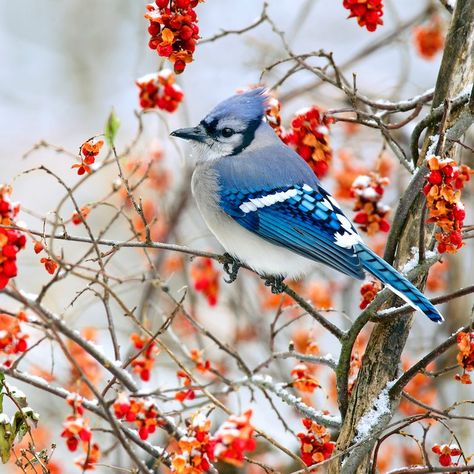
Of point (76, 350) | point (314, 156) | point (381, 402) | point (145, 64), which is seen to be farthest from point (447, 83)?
point (145, 64)

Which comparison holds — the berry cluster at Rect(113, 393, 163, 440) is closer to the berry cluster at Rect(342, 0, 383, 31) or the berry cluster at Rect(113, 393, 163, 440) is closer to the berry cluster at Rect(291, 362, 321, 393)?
the berry cluster at Rect(291, 362, 321, 393)

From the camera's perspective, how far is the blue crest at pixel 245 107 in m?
2.72

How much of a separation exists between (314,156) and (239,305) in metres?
1.73

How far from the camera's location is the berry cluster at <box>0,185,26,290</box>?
Result: 1655 mm

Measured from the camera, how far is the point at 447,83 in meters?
2.21

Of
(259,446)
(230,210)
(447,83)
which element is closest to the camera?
(447,83)

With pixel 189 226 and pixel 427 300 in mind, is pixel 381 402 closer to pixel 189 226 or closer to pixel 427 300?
pixel 427 300

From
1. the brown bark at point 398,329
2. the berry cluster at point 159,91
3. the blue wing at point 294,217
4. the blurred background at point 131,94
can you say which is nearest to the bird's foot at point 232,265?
the blue wing at point 294,217

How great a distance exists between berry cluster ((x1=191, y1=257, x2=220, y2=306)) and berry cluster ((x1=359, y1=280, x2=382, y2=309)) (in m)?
1.19

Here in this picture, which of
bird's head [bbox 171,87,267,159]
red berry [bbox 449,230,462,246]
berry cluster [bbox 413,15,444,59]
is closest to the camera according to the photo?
red berry [bbox 449,230,462,246]

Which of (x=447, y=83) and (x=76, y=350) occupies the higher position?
(x=447, y=83)

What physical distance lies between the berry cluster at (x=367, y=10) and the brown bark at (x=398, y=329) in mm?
212

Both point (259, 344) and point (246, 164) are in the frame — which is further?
point (259, 344)

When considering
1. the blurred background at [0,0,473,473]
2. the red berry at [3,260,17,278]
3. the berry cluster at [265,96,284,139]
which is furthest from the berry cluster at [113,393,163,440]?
the blurred background at [0,0,473,473]
